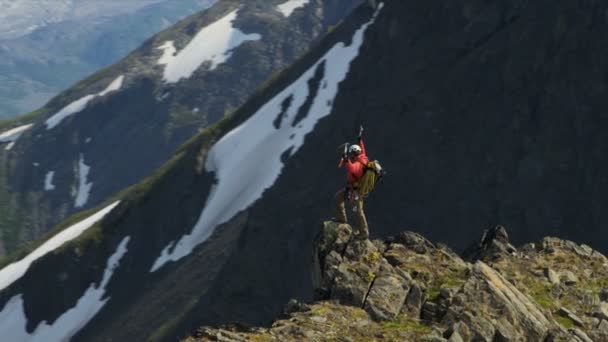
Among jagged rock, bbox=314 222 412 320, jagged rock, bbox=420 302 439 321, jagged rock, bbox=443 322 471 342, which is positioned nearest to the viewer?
jagged rock, bbox=443 322 471 342

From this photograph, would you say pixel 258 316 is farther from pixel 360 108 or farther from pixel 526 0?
pixel 526 0

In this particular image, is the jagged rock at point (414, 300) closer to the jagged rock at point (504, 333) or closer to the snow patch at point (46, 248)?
the jagged rock at point (504, 333)

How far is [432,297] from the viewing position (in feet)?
81.7

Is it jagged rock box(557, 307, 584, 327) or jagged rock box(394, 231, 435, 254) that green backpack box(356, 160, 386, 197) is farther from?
jagged rock box(557, 307, 584, 327)

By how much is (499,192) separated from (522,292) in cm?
8398

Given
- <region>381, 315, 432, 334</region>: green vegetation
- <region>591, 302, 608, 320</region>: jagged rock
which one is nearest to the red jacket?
<region>381, 315, 432, 334</region>: green vegetation

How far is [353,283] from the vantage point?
81.8 ft

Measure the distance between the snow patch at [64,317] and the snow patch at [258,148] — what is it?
13943 millimetres

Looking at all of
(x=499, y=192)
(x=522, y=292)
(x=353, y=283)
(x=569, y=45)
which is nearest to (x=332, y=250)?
(x=353, y=283)

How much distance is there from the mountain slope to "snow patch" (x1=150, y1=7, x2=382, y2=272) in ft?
1.39

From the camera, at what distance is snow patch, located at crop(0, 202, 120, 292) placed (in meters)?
169

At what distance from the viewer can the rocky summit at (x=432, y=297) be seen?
873 inches

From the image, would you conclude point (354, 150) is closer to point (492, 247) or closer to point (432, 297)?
point (432, 297)

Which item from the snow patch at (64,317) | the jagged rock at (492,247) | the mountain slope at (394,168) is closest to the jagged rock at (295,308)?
the jagged rock at (492,247)
